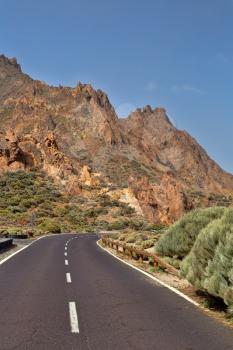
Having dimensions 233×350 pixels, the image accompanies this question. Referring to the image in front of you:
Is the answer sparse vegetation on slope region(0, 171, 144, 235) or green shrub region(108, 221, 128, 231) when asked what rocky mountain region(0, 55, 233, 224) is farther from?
green shrub region(108, 221, 128, 231)

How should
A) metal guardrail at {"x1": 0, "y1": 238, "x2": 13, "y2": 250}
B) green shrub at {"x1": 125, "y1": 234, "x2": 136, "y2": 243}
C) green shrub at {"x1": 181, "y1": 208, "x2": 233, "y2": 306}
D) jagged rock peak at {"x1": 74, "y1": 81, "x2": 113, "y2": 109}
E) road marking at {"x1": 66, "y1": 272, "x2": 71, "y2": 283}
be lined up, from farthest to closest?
1. jagged rock peak at {"x1": 74, "y1": 81, "x2": 113, "y2": 109}
2. green shrub at {"x1": 125, "y1": 234, "x2": 136, "y2": 243}
3. metal guardrail at {"x1": 0, "y1": 238, "x2": 13, "y2": 250}
4. road marking at {"x1": 66, "y1": 272, "x2": 71, "y2": 283}
5. green shrub at {"x1": 181, "y1": 208, "x2": 233, "y2": 306}

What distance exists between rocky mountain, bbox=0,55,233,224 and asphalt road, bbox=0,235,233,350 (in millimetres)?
76876

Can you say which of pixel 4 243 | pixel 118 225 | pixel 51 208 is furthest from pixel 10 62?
pixel 4 243

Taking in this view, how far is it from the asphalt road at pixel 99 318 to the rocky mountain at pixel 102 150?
252ft

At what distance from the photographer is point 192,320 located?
9.80m

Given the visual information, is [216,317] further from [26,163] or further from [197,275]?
[26,163]

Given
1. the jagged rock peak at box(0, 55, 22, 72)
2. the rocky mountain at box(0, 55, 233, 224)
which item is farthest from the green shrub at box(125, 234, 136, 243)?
the jagged rock peak at box(0, 55, 22, 72)

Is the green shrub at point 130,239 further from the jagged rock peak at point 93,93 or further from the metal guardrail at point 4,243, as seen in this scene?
the jagged rock peak at point 93,93

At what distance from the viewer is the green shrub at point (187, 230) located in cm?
1923

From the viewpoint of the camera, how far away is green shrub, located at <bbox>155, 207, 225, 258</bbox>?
757 inches

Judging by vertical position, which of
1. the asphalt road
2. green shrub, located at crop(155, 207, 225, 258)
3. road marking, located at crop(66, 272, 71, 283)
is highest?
green shrub, located at crop(155, 207, 225, 258)

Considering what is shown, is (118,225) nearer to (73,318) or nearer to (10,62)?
(73,318)

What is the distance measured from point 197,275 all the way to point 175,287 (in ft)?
10.8

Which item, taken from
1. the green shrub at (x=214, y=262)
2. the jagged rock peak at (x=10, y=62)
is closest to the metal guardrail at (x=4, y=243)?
the green shrub at (x=214, y=262)
